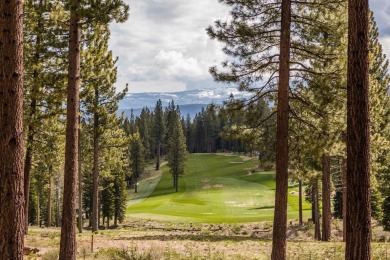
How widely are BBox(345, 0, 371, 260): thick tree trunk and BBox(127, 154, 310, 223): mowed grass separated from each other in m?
45.7

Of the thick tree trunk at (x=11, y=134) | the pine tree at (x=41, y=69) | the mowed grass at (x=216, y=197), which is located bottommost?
the mowed grass at (x=216, y=197)

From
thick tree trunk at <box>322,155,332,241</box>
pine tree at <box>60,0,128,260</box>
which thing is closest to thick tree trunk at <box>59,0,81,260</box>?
pine tree at <box>60,0,128,260</box>

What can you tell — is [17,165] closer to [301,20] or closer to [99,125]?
[301,20]

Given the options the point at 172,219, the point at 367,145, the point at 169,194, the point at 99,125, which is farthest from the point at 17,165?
the point at 169,194

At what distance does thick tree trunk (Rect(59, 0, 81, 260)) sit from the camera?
1038 cm

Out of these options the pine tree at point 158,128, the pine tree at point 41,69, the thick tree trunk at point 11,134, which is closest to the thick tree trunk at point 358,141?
the thick tree trunk at point 11,134

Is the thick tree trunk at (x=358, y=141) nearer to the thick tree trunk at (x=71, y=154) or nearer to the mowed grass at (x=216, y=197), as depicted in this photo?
the thick tree trunk at (x=71, y=154)

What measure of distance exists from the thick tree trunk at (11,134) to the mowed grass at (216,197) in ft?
153

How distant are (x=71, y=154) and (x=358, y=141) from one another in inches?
288

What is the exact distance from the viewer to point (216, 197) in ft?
241

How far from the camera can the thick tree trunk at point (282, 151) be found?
37.5 feet

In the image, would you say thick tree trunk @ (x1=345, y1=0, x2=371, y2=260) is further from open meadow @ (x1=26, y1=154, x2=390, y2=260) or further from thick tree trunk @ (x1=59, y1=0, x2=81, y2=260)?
open meadow @ (x1=26, y1=154, x2=390, y2=260)

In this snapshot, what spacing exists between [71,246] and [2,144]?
5267mm

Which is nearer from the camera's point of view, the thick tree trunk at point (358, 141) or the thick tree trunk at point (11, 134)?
the thick tree trunk at point (11, 134)
